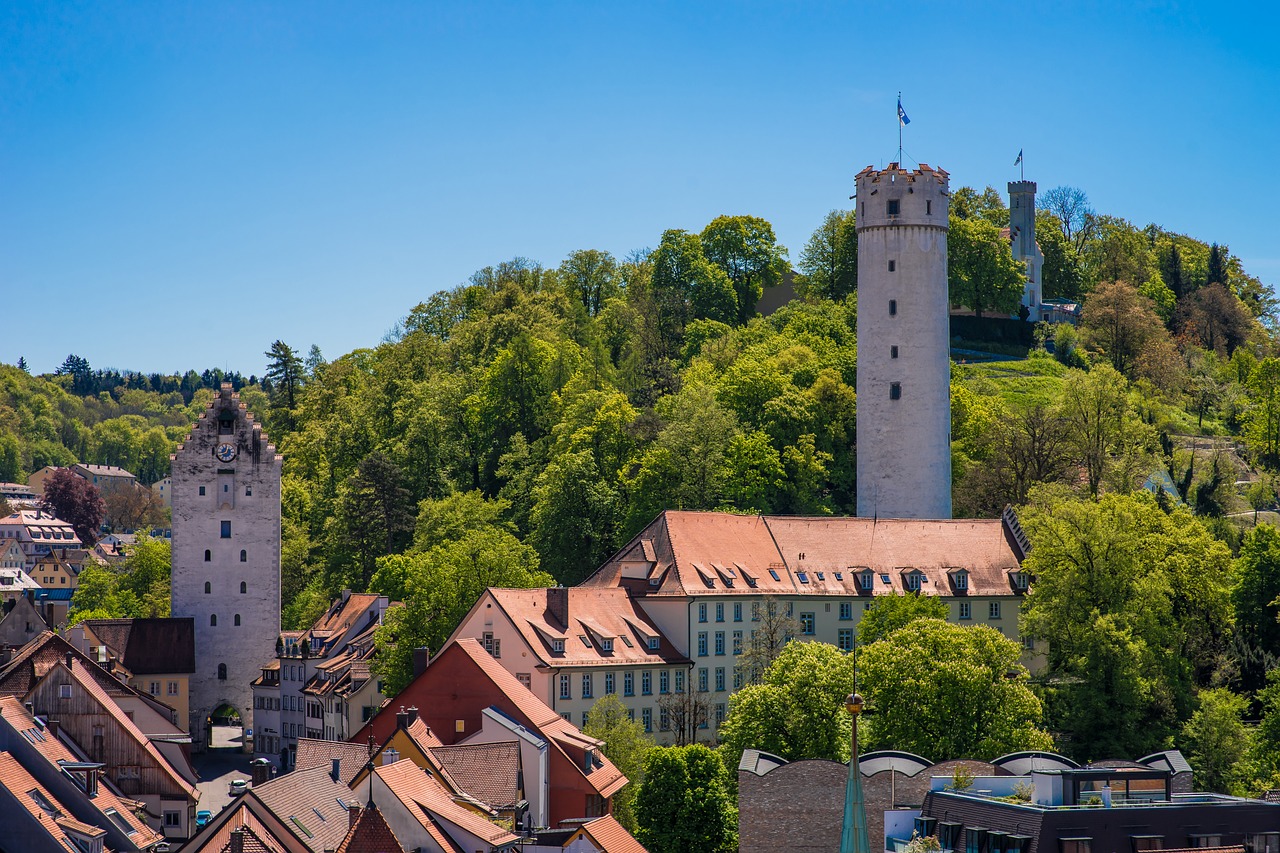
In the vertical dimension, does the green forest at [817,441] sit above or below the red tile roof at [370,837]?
above

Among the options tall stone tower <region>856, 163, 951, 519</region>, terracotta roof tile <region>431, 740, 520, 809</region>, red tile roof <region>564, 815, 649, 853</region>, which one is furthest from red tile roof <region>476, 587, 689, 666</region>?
tall stone tower <region>856, 163, 951, 519</region>

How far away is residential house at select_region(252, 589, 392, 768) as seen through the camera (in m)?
82.4

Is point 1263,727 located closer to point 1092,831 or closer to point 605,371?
point 1092,831

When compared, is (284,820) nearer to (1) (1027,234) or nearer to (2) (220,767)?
(2) (220,767)

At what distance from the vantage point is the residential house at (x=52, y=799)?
164 ft

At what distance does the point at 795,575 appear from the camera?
78500 millimetres

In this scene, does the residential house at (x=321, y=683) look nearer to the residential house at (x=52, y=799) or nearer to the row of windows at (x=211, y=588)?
the row of windows at (x=211, y=588)

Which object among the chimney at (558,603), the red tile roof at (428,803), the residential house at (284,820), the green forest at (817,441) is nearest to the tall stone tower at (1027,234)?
the green forest at (817,441)

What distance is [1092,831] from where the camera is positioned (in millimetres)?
46562

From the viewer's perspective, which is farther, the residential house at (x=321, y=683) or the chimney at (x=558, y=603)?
the residential house at (x=321, y=683)

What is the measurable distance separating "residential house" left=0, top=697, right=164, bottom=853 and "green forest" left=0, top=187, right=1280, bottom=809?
19.5 metres

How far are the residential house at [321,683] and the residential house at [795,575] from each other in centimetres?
1202

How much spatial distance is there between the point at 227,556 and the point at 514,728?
36.5 metres

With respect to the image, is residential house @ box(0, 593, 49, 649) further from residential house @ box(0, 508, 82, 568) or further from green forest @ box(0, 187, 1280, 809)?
residential house @ box(0, 508, 82, 568)
